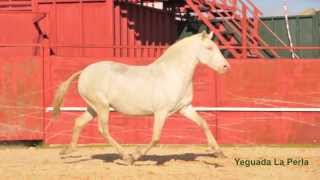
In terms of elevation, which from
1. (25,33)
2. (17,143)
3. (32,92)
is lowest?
(17,143)

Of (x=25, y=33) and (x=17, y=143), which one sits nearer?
A: (x=17, y=143)

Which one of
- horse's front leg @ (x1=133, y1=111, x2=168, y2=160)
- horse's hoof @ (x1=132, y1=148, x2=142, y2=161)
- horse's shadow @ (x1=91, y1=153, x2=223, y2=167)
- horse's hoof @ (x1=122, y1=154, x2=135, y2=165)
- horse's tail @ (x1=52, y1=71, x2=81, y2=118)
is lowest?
horse's shadow @ (x1=91, y1=153, x2=223, y2=167)

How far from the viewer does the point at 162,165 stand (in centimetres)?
1084

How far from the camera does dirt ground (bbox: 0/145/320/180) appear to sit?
31.8 ft

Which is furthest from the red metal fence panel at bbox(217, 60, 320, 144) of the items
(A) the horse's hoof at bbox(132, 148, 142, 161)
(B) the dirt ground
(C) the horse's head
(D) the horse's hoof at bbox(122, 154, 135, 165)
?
(A) the horse's hoof at bbox(132, 148, 142, 161)

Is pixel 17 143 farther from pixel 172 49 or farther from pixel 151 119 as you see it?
pixel 172 49

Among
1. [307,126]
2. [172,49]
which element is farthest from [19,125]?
[307,126]

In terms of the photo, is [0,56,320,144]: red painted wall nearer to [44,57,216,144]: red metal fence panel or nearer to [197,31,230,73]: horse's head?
[44,57,216,144]: red metal fence panel

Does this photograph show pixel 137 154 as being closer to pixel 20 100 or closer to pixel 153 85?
pixel 153 85

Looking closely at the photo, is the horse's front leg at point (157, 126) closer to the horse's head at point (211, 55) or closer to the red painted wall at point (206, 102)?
the horse's head at point (211, 55)

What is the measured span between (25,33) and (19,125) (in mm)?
3873

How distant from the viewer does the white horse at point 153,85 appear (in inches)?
416

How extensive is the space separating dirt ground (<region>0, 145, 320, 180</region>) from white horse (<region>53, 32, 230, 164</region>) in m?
0.46

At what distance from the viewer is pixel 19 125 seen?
14.8m
